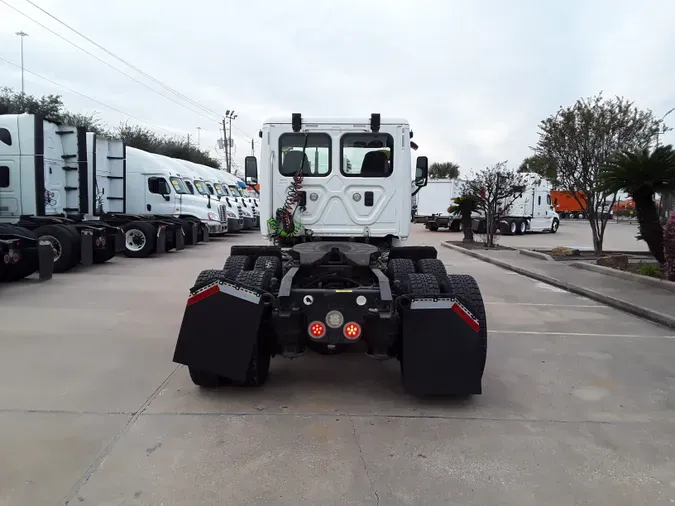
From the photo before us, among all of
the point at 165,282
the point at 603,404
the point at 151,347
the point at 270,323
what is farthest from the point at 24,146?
the point at 603,404

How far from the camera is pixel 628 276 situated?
12.1 metres

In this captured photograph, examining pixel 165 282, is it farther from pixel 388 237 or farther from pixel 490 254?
pixel 490 254

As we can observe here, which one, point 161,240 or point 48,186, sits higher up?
point 48,186

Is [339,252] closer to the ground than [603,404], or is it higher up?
higher up

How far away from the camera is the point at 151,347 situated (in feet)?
21.1

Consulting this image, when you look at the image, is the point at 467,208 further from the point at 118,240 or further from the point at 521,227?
the point at 118,240

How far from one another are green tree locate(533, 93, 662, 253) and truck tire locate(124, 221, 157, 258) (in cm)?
1243

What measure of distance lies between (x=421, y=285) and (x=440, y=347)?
62 centimetres

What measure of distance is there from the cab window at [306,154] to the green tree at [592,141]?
1182 cm

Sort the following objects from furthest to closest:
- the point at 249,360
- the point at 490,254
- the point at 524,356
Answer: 1. the point at 490,254
2. the point at 524,356
3. the point at 249,360

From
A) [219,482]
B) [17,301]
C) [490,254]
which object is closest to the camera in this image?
[219,482]

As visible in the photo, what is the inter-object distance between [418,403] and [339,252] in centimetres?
167

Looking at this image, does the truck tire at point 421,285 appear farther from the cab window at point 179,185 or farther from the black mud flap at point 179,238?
the cab window at point 179,185

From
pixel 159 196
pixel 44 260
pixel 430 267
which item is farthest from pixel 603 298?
pixel 159 196
